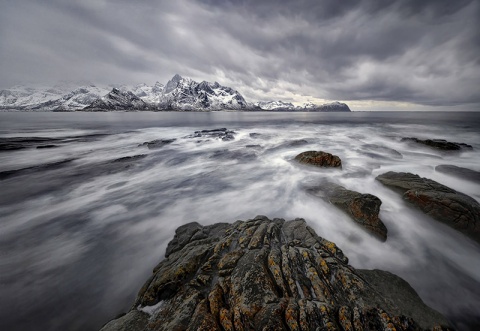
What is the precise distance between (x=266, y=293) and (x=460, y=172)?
1686 cm

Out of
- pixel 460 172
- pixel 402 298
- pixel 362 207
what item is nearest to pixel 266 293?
pixel 402 298

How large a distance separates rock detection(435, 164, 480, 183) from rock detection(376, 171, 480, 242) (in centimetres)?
462

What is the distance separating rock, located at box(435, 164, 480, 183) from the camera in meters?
12.0

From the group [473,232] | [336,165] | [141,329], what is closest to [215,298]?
[141,329]

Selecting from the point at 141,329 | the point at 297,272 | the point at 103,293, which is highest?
the point at 297,272

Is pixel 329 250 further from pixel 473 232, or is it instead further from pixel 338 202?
pixel 473 232

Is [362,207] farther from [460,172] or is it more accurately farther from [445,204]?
[460,172]

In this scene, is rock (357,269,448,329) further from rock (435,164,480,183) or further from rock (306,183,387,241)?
rock (435,164,480,183)

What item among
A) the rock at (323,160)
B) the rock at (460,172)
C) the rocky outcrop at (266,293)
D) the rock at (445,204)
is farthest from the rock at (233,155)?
the rock at (460,172)

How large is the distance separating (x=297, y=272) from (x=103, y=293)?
5.69 meters

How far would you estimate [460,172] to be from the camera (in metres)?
12.6

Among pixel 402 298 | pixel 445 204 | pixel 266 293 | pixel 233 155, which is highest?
pixel 445 204

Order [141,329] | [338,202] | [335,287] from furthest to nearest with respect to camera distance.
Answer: [338,202], [335,287], [141,329]

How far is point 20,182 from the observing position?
12.2 metres
